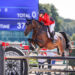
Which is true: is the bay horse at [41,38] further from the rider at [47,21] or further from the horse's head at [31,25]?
the rider at [47,21]

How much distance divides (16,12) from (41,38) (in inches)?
51.9

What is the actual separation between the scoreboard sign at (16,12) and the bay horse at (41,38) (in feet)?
2.12

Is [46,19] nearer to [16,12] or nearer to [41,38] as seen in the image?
[41,38]

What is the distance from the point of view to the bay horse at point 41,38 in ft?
29.8

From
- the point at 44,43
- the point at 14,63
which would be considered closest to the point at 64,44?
the point at 44,43

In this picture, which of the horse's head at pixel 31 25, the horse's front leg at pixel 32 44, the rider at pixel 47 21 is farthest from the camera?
the rider at pixel 47 21

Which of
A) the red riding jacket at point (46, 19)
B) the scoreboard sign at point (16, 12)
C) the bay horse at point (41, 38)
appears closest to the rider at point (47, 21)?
the red riding jacket at point (46, 19)

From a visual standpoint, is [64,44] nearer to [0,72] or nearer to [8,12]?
[8,12]

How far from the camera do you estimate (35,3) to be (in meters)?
9.59

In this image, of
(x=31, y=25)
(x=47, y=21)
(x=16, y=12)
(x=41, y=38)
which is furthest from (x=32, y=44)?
(x=16, y=12)

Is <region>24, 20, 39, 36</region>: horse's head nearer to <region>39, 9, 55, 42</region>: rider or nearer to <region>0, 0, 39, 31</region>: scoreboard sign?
<region>39, 9, 55, 42</region>: rider

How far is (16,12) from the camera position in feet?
32.7

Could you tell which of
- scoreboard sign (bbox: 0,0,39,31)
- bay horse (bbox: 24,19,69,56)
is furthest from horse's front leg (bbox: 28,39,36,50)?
scoreboard sign (bbox: 0,0,39,31)

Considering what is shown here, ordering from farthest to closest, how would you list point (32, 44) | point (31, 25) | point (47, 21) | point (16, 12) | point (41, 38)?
point (16, 12), point (41, 38), point (47, 21), point (32, 44), point (31, 25)
